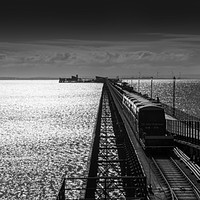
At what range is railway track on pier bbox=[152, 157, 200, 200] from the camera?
24.7m

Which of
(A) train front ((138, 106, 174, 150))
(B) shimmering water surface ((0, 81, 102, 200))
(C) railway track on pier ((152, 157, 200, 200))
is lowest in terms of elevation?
(B) shimmering water surface ((0, 81, 102, 200))

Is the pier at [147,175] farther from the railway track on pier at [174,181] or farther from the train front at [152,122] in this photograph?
the train front at [152,122]

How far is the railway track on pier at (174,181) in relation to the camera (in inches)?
971

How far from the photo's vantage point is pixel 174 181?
28359 mm

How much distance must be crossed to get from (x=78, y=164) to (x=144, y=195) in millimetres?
30658

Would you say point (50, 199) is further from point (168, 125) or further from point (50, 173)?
point (168, 125)

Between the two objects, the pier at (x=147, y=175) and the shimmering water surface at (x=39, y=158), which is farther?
the shimmering water surface at (x=39, y=158)

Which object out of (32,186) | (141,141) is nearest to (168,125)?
(141,141)

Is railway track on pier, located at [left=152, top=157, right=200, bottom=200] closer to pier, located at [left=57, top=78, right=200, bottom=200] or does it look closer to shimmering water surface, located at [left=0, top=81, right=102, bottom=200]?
pier, located at [left=57, top=78, right=200, bottom=200]

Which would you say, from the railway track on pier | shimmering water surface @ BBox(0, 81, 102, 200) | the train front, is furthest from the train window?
shimmering water surface @ BBox(0, 81, 102, 200)

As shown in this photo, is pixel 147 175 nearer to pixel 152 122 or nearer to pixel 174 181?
pixel 174 181

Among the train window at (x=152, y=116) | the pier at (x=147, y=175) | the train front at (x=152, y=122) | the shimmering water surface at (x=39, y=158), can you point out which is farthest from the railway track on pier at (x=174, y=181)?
the shimmering water surface at (x=39, y=158)

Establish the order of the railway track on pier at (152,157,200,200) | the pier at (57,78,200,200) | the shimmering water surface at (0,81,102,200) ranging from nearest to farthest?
1. the pier at (57,78,200,200)
2. the railway track on pier at (152,157,200,200)
3. the shimmering water surface at (0,81,102,200)

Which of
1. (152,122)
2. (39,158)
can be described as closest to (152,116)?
(152,122)
